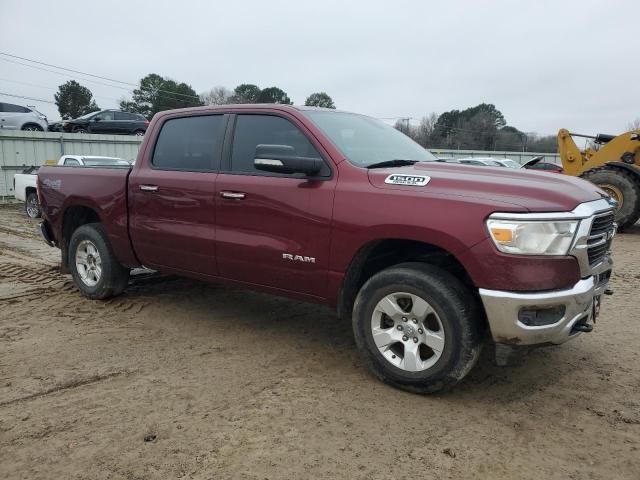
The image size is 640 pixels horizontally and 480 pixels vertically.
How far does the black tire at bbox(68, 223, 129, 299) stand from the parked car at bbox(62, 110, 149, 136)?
22230mm

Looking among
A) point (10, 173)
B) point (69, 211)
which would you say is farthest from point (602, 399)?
point (10, 173)

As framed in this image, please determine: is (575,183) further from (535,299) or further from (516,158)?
Answer: (516,158)

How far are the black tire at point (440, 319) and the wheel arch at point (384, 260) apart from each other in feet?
0.54

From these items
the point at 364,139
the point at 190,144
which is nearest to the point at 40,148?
the point at 190,144

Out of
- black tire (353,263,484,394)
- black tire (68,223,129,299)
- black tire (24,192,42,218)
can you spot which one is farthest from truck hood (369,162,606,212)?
black tire (24,192,42,218)

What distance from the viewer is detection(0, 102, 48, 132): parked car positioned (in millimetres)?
23281

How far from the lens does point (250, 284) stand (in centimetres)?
432

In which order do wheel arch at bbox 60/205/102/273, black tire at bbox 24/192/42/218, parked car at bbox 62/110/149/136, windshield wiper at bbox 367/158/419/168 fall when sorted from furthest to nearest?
1. parked car at bbox 62/110/149/136
2. black tire at bbox 24/192/42/218
3. wheel arch at bbox 60/205/102/273
4. windshield wiper at bbox 367/158/419/168

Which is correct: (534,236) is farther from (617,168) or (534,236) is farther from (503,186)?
(617,168)

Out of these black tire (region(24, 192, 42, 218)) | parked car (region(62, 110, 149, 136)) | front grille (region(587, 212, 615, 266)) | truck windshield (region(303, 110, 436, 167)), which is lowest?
black tire (region(24, 192, 42, 218))

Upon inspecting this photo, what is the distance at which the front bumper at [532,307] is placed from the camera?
3062 millimetres

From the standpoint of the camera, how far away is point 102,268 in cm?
558

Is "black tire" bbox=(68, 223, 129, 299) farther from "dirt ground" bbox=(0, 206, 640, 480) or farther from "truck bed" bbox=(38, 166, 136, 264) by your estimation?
"dirt ground" bbox=(0, 206, 640, 480)

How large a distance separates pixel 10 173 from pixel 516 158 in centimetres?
3041
